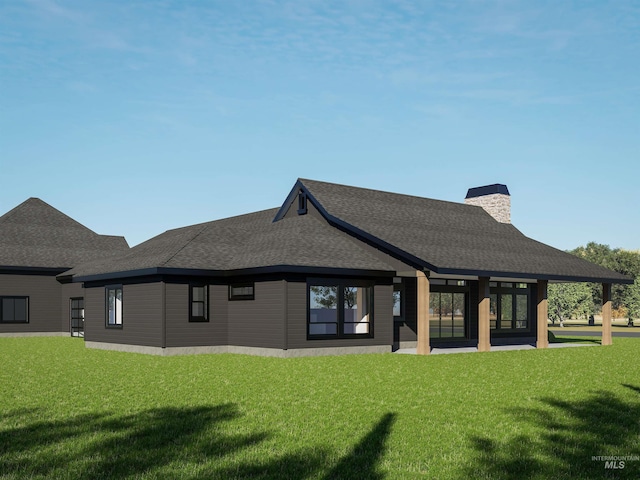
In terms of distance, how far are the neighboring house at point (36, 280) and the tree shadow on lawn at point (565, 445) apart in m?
32.2

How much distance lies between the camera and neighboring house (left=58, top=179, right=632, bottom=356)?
25266mm

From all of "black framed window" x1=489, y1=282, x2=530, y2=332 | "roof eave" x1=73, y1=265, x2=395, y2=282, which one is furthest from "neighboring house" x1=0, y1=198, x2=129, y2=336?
"black framed window" x1=489, y1=282, x2=530, y2=332

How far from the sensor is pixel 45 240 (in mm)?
43875

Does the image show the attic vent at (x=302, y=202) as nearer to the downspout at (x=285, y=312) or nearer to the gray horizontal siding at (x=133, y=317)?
the downspout at (x=285, y=312)

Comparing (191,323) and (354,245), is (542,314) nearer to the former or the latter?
(354,245)

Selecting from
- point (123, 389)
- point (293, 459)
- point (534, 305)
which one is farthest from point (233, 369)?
point (534, 305)

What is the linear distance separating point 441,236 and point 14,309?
2476 cm

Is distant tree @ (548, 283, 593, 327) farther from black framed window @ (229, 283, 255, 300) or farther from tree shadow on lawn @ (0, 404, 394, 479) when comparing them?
tree shadow on lawn @ (0, 404, 394, 479)

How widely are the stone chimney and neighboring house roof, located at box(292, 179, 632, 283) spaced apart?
88 cm

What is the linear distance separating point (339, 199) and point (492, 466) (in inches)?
883

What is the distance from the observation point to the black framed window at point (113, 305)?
3014 cm

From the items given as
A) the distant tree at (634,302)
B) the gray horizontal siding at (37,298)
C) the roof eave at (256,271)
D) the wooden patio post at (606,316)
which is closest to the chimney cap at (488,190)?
the wooden patio post at (606,316)

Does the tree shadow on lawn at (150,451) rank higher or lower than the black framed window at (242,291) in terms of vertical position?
lower

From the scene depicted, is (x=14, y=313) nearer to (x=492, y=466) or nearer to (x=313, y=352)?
(x=313, y=352)
